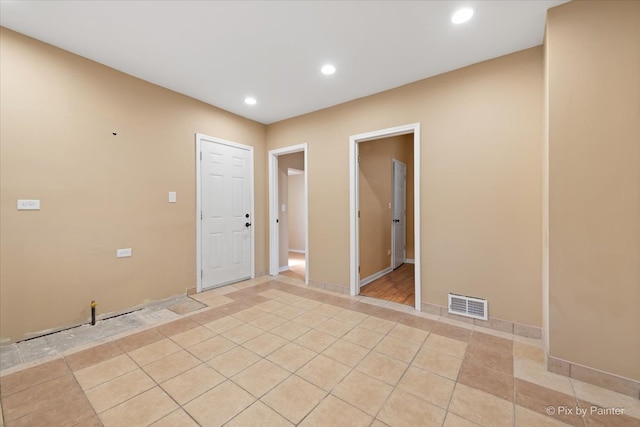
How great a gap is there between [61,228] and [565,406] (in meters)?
4.45

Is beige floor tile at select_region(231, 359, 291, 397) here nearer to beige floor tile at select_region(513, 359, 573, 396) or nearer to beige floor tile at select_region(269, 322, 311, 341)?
beige floor tile at select_region(269, 322, 311, 341)

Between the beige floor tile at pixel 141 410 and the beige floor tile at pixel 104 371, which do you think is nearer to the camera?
the beige floor tile at pixel 141 410

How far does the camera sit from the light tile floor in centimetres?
152

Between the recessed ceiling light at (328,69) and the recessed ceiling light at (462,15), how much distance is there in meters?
1.21

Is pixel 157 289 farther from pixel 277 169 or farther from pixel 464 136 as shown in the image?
Result: pixel 464 136

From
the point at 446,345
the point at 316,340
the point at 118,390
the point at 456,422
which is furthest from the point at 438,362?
the point at 118,390

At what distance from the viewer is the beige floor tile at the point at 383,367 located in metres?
1.88

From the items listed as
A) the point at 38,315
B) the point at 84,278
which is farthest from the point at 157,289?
the point at 38,315

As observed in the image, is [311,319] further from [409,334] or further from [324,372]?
[409,334]

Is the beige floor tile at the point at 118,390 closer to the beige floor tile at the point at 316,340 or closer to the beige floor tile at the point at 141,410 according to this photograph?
the beige floor tile at the point at 141,410

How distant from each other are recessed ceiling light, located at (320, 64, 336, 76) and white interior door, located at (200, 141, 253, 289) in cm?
206

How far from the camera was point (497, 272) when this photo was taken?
2.60 metres

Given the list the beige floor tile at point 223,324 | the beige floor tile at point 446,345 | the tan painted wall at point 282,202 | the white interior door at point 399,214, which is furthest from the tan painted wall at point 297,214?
Answer: the beige floor tile at point 446,345

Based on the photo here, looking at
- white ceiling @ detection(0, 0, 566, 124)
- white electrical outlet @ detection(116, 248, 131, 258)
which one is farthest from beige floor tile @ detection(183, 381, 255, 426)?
white ceiling @ detection(0, 0, 566, 124)
